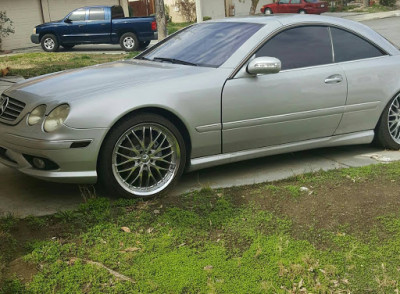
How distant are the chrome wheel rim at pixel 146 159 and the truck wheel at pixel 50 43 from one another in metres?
17.0

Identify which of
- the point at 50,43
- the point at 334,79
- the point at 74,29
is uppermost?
the point at 334,79

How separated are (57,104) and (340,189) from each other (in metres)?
2.49

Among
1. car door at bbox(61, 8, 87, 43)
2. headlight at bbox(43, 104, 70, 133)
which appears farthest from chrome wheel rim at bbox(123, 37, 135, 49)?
headlight at bbox(43, 104, 70, 133)

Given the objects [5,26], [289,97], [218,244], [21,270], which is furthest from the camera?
[5,26]

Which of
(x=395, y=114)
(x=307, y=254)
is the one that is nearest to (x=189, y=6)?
(x=395, y=114)

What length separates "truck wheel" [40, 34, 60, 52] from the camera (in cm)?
2023

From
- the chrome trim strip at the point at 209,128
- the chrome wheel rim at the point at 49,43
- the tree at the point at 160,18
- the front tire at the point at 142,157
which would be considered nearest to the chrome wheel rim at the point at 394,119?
the chrome trim strip at the point at 209,128

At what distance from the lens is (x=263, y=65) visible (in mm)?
4742

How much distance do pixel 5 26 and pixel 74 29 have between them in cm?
516

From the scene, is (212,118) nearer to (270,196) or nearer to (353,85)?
(270,196)

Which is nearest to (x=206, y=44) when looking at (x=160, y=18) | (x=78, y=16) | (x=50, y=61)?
(x=50, y=61)

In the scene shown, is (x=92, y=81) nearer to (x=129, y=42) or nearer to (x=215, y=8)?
(x=129, y=42)

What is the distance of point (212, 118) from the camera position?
183 inches

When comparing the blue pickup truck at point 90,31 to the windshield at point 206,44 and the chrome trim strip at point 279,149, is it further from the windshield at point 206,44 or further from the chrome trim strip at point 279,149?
the chrome trim strip at point 279,149
